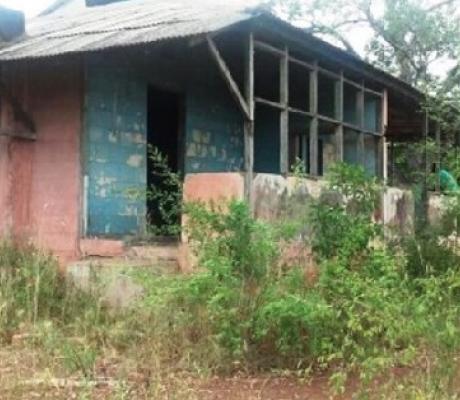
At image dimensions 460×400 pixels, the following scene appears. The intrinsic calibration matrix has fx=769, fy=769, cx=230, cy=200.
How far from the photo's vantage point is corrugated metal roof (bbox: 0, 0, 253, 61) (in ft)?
26.3

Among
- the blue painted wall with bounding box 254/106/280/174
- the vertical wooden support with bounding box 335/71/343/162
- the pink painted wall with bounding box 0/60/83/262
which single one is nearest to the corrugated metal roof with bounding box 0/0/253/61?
the pink painted wall with bounding box 0/60/83/262

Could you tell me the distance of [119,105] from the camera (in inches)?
381

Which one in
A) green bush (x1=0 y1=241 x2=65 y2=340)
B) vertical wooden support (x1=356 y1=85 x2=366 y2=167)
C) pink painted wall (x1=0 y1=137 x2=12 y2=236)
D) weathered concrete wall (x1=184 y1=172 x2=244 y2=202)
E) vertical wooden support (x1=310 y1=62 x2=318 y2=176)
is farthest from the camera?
vertical wooden support (x1=356 y1=85 x2=366 y2=167)

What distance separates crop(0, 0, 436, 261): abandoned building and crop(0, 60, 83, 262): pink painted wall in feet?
0.04

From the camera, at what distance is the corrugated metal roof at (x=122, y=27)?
8.02 m

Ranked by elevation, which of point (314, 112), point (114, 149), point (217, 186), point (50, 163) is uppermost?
point (314, 112)

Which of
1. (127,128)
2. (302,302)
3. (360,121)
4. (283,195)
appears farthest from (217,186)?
(360,121)

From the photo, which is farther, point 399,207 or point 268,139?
point 268,139

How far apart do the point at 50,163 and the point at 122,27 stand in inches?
73.7

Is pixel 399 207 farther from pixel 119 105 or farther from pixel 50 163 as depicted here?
→ pixel 50 163

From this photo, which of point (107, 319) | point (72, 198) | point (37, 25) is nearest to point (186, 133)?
point (72, 198)

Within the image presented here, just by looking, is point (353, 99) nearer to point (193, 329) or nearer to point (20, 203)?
point (20, 203)

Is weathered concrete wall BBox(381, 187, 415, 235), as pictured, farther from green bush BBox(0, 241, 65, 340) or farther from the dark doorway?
green bush BBox(0, 241, 65, 340)

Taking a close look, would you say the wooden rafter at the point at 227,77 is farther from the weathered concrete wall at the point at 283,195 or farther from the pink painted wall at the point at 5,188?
the pink painted wall at the point at 5,188
